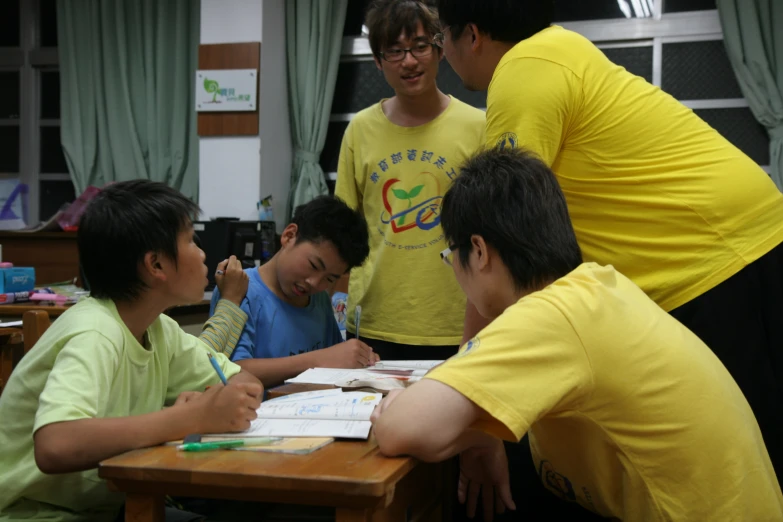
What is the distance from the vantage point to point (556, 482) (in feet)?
4.12

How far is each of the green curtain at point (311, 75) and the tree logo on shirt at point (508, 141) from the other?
3.69 m

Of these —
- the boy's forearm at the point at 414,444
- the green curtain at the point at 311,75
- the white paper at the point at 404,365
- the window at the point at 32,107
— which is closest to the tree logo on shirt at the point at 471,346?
the boy's forearm at the point at 414,444

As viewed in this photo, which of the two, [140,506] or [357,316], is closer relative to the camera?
[140,506]

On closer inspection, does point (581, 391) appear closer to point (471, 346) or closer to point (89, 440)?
point (471, 346)

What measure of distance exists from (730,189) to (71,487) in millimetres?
1256

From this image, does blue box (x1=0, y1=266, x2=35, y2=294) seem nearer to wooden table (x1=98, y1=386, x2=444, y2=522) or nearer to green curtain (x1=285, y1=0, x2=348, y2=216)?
green curtain (x1=285, y1=0, x2=348, y2=216)

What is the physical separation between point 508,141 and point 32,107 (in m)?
5.41

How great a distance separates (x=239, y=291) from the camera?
2.08 meters

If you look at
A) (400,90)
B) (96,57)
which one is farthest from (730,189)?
(96,57)

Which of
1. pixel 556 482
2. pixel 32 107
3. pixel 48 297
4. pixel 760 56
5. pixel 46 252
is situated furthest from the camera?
pixel 32 107

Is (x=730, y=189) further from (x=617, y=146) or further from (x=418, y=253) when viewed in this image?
(x=418, y=253)

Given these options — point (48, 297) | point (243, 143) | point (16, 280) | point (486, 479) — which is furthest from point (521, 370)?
point (243, 143)

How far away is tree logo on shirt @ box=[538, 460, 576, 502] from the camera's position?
1.23 m

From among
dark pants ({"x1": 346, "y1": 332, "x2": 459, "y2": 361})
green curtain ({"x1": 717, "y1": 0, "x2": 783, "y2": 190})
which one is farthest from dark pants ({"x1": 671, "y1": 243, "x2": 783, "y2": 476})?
green curtain ({"x1": 717, "y1": 0, "x2": 783, "y2": 190})
